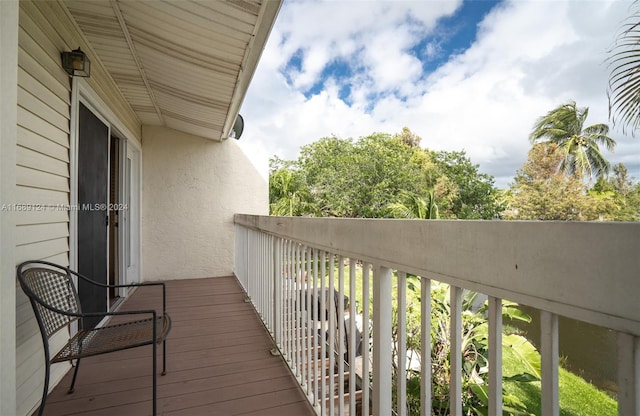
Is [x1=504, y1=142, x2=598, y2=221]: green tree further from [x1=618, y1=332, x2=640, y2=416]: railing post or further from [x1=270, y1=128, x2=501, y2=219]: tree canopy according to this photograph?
[x1=618, y1=332, x2=640, y2=416]: railing post

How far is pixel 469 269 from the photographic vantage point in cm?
69

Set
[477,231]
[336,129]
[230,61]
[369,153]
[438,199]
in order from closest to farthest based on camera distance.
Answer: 1. [477,231]
2. [230,61]
3. [369,153]
4. [438,199]
5. [336,129]

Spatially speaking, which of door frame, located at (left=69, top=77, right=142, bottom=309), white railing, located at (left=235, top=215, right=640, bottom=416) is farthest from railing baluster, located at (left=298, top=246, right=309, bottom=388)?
door frame, located at (left=69, top=77, right=142, bottom=309)

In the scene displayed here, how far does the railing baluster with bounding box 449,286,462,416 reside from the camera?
778mm

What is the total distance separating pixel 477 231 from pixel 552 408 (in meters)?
0.34

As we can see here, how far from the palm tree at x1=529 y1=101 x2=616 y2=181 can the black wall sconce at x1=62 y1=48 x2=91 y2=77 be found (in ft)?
80.3

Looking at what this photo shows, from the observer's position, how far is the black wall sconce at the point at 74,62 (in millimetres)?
2346

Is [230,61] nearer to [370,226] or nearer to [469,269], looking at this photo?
[370,226]

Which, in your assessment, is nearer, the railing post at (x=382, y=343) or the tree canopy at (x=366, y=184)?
the railing post at (x=382, y=343)

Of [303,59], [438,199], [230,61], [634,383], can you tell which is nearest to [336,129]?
[303,59]

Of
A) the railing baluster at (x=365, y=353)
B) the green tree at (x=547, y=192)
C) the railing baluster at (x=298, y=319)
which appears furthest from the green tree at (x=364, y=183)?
the railing baluster at (x=365, y=353)

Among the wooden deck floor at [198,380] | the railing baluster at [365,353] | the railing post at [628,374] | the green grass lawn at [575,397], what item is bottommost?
the green grass lawn at [575,397]

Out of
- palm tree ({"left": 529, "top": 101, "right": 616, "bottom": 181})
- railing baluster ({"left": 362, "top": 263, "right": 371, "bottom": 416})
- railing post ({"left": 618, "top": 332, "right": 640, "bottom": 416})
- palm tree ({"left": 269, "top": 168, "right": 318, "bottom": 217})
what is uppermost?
palm tree ({"left": 529, "top": 101, "right": 616, "bottom": 181})

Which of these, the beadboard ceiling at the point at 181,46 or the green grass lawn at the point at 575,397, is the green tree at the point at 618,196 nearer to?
the green grass lawn at the point at 575,397
